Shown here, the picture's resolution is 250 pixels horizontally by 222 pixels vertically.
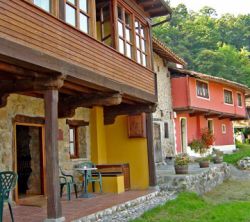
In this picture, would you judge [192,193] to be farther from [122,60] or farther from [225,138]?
[225,138]

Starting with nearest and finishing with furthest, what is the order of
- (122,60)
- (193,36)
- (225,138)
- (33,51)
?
(33,51), (122,60), (225,138), (193,36)

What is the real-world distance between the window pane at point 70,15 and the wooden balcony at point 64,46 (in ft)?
0.88

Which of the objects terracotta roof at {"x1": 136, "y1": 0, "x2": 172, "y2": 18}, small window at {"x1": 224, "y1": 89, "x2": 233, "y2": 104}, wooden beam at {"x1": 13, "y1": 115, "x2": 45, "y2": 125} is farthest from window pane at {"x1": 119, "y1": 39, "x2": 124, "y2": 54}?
small window at {"x1": 224, "y1": 89, "x2": 233, "y2": 104}

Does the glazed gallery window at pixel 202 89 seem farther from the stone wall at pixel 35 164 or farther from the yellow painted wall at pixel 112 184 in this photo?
the stone wall at pixel 35 164

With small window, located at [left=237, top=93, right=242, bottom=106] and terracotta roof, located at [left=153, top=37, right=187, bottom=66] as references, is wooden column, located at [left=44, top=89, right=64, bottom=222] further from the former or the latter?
small window, located at [left=237, top=93, right=242, bottom=106]

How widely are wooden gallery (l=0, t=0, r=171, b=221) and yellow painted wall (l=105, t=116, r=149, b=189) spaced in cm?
3

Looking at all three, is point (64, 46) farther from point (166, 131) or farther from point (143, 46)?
point (166, 131)

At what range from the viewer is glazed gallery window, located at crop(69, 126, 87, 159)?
11.4m

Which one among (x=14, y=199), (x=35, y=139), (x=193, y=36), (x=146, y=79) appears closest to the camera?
(x=14, y=199)

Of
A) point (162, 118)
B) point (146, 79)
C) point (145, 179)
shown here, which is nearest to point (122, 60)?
point (146, 79)

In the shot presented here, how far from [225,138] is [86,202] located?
22.0 m

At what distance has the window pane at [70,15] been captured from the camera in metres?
7.27

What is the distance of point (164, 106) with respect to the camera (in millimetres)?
19844

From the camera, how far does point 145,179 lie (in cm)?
1147
